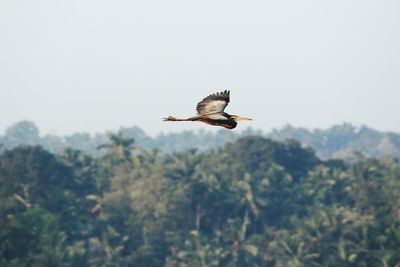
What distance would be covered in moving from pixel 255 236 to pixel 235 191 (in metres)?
9.69

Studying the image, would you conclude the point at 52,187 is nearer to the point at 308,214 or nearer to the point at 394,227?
the point at 308,214

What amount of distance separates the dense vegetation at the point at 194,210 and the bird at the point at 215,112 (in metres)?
50.6

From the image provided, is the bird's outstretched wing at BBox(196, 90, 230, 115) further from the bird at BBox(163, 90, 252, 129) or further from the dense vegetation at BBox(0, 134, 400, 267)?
the dense vegetation at BBox(0, 134, 400, 267)

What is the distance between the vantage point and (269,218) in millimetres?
106375

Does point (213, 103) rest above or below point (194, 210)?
above

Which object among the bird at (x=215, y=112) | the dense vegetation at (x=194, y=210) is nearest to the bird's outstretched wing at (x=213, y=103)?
the bird at (x=215, y=112)

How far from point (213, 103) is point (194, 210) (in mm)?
78588

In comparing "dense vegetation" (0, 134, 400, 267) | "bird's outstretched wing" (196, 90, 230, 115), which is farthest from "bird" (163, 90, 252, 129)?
"dense vegetation" (0, 134, 400, 267)

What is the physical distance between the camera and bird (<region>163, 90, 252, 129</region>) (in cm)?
2222

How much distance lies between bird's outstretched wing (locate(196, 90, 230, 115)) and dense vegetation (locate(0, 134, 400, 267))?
5045 centimetres

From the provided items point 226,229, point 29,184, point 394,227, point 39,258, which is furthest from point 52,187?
point 394,227

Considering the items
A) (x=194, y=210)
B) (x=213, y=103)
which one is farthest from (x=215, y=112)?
(x=194, y=210)

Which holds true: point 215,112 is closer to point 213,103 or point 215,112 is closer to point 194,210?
point 213,103

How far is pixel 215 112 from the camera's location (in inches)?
908
